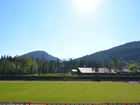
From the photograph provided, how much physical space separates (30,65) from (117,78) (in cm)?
5722

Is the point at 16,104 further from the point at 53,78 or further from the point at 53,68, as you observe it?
the point at 53,68

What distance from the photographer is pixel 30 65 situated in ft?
446

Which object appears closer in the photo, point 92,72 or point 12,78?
point 12,78

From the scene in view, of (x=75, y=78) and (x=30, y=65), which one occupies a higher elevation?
(x=30, y=65)

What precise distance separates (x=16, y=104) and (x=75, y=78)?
83.2 meters

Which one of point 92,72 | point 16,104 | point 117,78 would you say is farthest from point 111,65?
point 16,104


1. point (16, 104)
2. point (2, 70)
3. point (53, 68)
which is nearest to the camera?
point (16, 104)

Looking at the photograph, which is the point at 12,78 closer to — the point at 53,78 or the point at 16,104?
the point at 53,78

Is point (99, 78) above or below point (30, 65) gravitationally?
below

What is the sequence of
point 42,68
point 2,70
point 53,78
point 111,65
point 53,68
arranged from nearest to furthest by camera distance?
point 53,78, point 2,70, point 42,68, point 111,65, point 53,68

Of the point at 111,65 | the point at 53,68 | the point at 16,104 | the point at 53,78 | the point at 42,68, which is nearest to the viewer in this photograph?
the point at 16,104

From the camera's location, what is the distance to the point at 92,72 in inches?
6107

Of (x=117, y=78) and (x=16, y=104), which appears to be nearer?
(x=16, y=104)

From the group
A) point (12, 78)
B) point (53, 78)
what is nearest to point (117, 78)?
point (53, 78)
